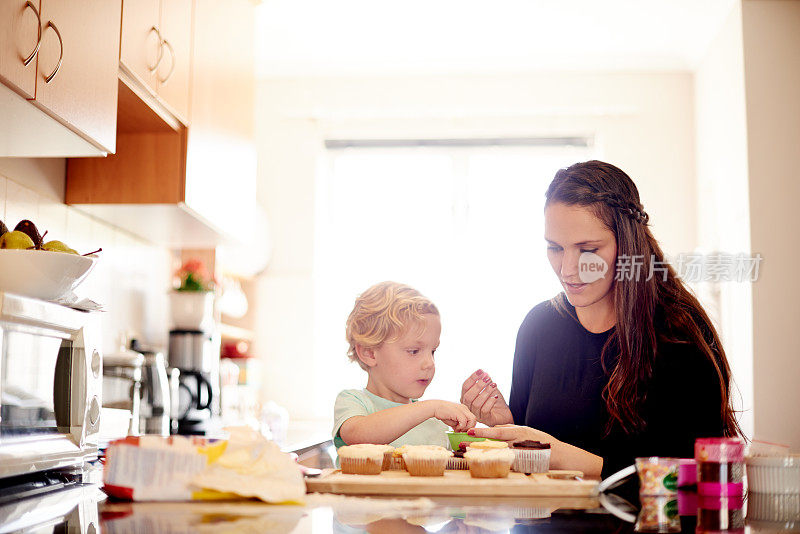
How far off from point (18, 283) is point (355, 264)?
11.8ft

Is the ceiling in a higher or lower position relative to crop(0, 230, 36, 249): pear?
higher

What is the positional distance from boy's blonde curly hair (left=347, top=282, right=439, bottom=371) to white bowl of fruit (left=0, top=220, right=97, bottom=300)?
556 millimetres

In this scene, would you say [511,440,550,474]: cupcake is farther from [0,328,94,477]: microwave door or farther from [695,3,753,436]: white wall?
[695,3,753,436]: white wall

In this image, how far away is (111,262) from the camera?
2.95m

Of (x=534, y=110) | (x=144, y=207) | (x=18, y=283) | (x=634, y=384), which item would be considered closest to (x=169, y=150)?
(x=144, y=207)

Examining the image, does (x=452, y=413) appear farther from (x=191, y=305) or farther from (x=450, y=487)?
(x=191, y=305)

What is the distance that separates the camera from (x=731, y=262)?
428cm

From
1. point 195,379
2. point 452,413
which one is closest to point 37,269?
point 452,413

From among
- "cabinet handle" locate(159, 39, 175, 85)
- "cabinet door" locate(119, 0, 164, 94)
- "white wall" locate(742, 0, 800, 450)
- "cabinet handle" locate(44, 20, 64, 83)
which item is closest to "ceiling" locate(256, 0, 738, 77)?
"white wall" locate(742, 0, 800, 450)


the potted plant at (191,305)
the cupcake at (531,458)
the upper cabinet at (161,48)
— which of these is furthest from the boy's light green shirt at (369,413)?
the potted plant at (191,305)

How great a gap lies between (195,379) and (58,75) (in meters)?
1.65

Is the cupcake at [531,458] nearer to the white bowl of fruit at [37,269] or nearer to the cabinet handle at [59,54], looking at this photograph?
the white bowl of fruit at [37,269]

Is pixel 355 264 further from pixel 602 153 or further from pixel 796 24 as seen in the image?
pixel 796 24

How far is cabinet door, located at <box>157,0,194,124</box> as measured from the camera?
238 centimetres
